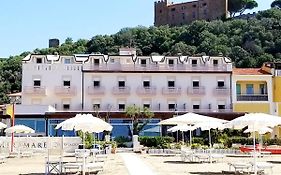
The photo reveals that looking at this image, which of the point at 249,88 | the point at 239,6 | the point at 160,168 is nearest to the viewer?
the point at 160,168

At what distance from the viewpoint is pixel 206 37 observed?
9550 centimetres

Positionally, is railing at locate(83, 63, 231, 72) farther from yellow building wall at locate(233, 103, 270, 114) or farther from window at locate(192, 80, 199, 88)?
yellow building wall at locate(233, 103, 270, 114)

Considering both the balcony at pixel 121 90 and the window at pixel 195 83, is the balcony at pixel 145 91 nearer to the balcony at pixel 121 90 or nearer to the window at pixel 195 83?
the balcony at pixel 121 90

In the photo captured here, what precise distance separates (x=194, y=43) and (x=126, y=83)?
46064 mm

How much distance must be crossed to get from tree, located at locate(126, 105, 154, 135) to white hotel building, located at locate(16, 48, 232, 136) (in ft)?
13.2

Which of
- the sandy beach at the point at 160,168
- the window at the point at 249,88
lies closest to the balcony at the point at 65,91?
the window at the point at 249,88

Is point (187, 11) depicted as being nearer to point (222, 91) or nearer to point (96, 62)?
point (222, 91)

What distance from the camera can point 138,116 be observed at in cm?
4853

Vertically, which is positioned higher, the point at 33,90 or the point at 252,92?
the point at 33,90

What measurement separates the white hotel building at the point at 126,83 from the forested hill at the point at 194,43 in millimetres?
29183

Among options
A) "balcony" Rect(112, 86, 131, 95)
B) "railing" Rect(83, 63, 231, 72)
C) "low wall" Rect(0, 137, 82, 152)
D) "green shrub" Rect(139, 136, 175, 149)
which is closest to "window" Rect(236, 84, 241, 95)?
"railing" Rect(83, 63, 231, 72)

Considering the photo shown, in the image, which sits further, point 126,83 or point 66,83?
point 126,83

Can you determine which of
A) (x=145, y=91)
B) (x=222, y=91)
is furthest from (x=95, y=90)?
(x=222, y=91)

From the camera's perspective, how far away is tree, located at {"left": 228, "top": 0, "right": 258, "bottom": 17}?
153m
